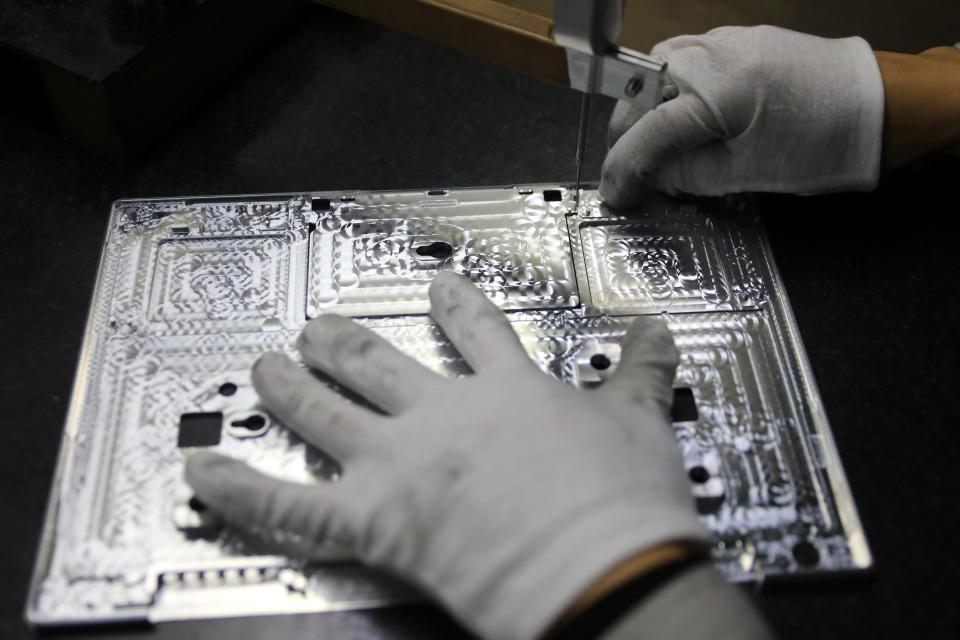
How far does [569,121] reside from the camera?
1162mm

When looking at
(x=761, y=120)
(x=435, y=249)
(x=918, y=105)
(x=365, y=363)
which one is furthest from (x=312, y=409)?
(x=918, y=105)

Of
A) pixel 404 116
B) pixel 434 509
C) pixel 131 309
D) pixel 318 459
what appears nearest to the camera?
pixel 434 509

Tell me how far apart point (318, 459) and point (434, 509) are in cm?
17

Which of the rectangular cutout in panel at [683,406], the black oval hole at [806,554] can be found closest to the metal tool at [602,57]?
the rectangular cutout in panel at [683,406]

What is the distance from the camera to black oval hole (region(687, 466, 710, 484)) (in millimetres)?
821

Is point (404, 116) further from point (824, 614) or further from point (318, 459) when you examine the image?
point (824, 614)

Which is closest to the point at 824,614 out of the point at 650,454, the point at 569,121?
the point at 650,454

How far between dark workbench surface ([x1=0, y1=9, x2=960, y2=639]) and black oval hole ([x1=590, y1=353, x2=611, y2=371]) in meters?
0.22

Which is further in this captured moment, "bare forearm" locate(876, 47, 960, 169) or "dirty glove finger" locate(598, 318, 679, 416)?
"bare forearm" locate(876, 47, 960, 169)

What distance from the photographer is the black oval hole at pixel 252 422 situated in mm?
859

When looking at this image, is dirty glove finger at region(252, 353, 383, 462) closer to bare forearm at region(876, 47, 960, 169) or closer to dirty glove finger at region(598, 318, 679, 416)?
dirty glove finger at region(598, 318, 679, 416)

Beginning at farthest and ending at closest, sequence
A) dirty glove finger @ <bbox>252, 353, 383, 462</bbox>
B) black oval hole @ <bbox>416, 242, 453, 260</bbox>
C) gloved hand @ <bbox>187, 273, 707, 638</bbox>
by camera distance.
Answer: black oval hole @ <bbox>416, 242, 453, 260</bbox> → dirty glove finger @ <bbox>252, 353, 383, 462</bbox> → gloved hand @ <bbox>187, 273, 707, 638</bbox>

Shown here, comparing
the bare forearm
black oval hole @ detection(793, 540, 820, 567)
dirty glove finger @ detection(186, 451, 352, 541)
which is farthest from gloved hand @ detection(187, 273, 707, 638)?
the bare forearm

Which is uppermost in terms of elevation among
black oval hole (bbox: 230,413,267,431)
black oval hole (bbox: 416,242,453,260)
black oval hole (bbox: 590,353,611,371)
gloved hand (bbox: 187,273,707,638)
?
black oval hole (bbox: 416,242,453,260)
